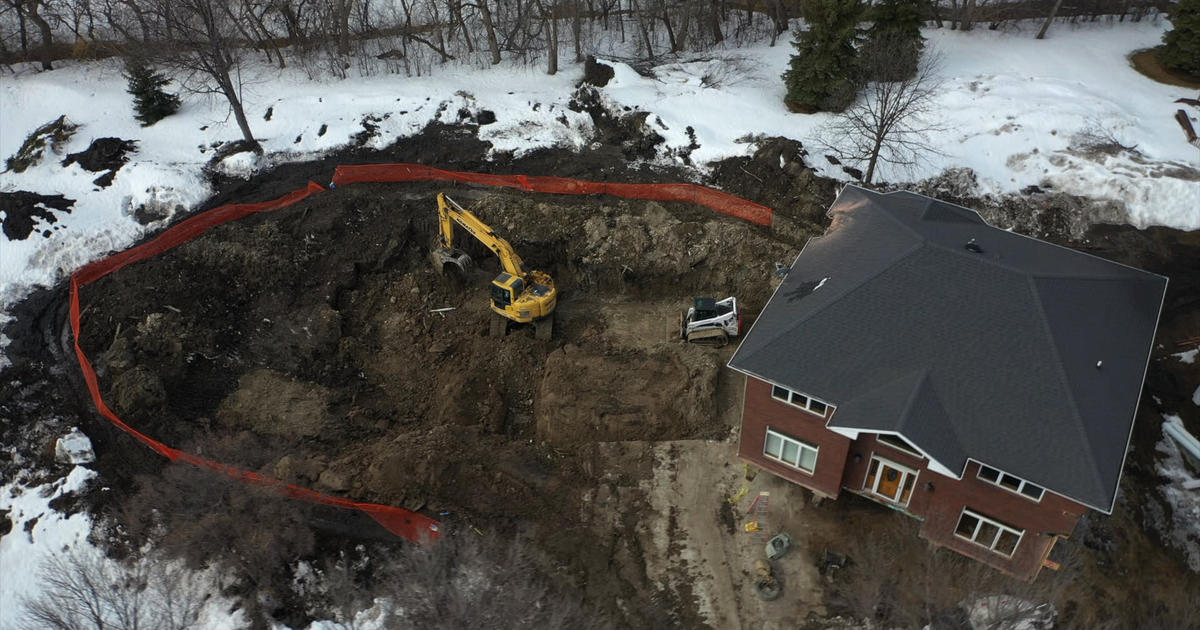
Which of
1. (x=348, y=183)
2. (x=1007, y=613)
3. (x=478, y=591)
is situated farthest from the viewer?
(x=348, y=183)

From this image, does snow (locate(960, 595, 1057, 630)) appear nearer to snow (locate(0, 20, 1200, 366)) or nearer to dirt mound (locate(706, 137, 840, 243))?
dirt mound (locate(706, 137, 840, 243))

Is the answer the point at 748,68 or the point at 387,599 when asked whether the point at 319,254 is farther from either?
the point at 748,68

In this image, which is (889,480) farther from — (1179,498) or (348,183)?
(348,183)

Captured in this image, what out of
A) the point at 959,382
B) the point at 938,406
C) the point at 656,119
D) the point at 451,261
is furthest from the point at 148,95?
the point at 959,382

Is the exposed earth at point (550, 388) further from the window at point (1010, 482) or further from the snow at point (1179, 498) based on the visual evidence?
the window at point (1010, 482)

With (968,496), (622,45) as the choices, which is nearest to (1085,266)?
(968,496)
